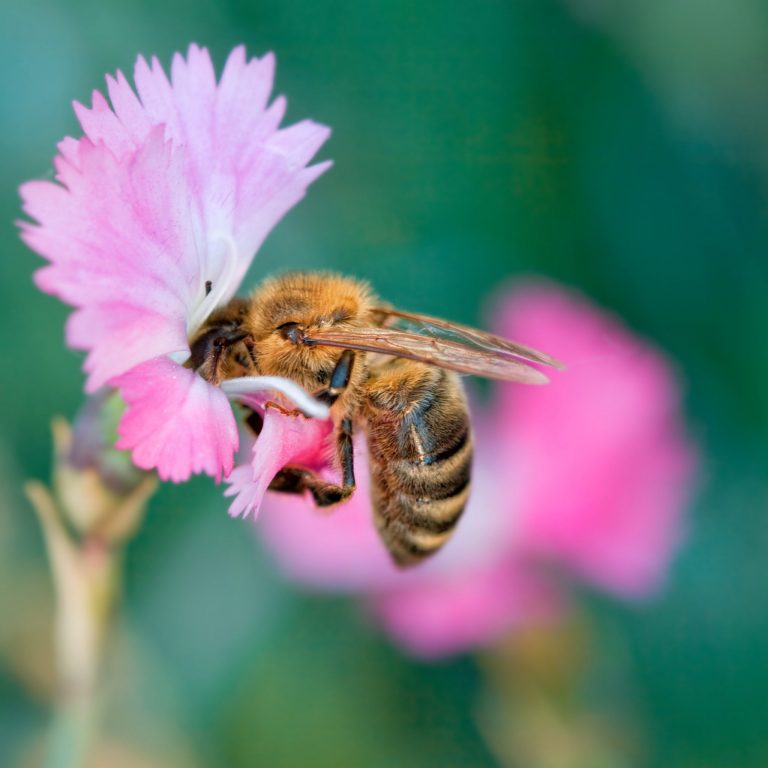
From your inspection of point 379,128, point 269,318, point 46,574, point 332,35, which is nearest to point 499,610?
point 46,574

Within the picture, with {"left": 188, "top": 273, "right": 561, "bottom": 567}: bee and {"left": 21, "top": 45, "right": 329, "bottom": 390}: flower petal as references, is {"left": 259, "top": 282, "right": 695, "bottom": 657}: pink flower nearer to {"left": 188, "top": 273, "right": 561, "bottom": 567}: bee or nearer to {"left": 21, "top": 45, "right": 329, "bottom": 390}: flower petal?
{"left": 188, "top": 273, "right": 561, "bottom": 567}: bee

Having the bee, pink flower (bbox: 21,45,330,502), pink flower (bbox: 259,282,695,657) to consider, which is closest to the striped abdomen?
the bee

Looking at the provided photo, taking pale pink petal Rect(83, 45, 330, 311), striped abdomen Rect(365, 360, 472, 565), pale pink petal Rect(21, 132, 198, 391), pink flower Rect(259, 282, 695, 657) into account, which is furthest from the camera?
pink flower Rect(259, 282, 695, 657)

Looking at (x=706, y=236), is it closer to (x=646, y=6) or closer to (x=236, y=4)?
(x=646, y=6)

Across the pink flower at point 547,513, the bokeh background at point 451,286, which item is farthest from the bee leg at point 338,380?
the bokeh background at point 451,286

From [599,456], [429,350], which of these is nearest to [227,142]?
[429,350]

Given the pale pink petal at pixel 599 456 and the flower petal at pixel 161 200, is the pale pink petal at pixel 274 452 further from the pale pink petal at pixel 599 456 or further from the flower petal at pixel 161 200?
the pale pink petal at pixel 599 456
